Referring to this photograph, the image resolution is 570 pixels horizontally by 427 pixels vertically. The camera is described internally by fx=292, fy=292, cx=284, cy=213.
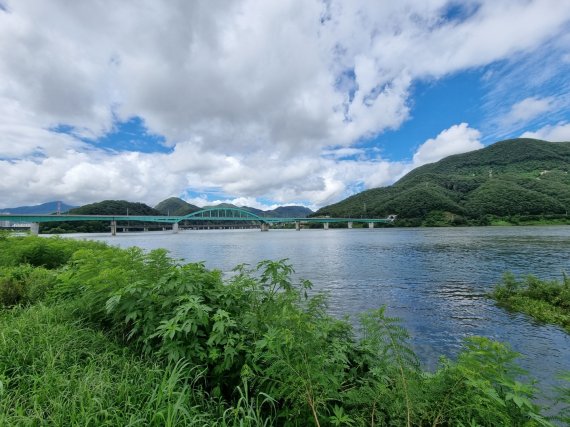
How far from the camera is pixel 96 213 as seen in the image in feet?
402

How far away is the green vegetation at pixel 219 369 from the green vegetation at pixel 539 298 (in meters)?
11.8

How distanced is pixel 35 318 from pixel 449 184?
200 metres

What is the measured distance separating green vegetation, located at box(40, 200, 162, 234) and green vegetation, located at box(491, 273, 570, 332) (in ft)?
376

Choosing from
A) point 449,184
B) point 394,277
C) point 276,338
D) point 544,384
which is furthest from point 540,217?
point 276,338

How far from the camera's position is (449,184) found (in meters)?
175

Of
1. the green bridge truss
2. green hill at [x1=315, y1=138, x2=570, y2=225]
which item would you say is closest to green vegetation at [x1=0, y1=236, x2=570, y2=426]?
the green bridge truss

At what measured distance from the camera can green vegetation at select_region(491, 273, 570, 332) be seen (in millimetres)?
12617

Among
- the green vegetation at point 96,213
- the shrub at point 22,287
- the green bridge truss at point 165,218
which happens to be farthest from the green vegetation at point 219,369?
the green vegetation at point 96,213

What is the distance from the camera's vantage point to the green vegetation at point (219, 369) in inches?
120

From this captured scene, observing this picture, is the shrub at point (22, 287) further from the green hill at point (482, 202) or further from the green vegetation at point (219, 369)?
the green hill at point (482, 202)

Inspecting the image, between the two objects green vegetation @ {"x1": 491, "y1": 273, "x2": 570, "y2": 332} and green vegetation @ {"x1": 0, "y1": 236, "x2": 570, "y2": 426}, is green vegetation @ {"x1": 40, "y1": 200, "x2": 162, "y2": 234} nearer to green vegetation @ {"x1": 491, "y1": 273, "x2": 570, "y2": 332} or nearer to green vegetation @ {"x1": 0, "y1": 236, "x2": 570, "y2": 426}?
green vegetation @ {"x1": 0, "y1": 236, "x2": 570, "y2": 426}

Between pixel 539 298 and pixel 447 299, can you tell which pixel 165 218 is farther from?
pixel 539 298

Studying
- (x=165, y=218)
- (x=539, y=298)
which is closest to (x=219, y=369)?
(x=539, y=298)

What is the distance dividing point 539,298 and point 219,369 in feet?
57.3
